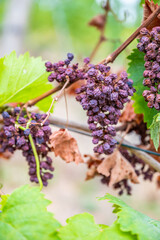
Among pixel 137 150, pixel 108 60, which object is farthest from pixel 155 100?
pixel 137 150

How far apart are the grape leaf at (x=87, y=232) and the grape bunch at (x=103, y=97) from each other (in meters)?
0.18

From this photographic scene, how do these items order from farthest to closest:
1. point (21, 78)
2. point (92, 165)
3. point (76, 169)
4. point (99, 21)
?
point (76, 169) < point (99, 21) < point (92, 165) < point (21, 78)

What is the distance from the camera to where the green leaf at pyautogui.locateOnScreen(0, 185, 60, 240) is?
56 centimetres

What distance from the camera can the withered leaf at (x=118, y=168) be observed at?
87cm

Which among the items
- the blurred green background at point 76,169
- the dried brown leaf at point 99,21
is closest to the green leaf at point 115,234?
the blurred green background at point 76,169

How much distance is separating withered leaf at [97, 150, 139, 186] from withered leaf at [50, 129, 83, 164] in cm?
13

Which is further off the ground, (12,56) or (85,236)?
(12,56)

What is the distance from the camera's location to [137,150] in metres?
0.87

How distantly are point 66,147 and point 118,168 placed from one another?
20cm

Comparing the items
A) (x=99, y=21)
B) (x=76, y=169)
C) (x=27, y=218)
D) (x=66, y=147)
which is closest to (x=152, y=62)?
(x=66, y=147)

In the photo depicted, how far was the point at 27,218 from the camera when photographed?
578 mm

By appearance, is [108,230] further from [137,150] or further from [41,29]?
[41,29]

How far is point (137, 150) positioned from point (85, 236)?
368mm

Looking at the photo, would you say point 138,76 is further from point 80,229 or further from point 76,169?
point 76,169
